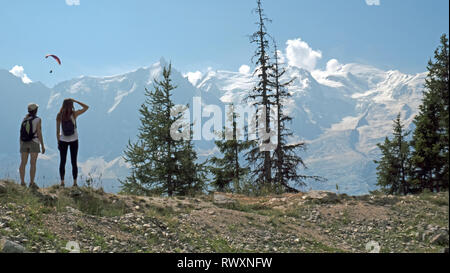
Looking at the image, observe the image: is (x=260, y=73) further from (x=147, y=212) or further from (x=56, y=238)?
(x=56, y=238)

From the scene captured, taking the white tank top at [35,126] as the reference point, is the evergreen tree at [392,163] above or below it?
below

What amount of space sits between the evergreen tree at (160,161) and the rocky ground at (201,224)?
848 cm

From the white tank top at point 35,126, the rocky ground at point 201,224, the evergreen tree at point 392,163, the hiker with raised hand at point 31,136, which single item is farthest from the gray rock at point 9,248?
the evergreen tree at point 392,163

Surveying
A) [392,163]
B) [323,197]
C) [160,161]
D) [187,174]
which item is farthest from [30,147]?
[392,163]

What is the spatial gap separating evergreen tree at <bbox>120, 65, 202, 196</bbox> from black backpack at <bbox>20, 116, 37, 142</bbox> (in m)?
11.5

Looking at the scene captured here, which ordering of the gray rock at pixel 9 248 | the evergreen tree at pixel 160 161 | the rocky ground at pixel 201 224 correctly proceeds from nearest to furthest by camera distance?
the gray rock at pixel 9 248, the rocky ground at pixel 201 224, the evergreen tree at pixel 160 161

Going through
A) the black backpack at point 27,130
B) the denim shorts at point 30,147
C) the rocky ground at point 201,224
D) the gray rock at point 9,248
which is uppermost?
the black backpack at point 27,130

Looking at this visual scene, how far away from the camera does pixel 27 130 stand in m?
9.02

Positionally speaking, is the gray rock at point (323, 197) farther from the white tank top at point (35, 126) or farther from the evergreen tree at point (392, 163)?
the evergreen tree at point (392, 163)

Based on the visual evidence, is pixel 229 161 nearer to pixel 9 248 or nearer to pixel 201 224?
pixel 201 224

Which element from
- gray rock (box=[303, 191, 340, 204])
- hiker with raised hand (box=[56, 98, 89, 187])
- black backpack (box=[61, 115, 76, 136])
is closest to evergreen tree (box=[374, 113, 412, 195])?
gray rock (box=[303, 191, 340, 204])

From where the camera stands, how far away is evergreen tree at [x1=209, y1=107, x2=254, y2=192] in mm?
26312

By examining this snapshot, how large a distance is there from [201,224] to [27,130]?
5144 mm

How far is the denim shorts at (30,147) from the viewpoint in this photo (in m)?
9.12
